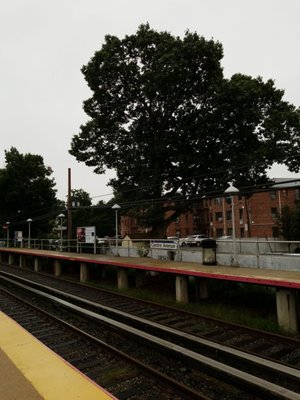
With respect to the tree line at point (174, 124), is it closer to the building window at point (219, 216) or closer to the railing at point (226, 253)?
the railing at point (226, 253)

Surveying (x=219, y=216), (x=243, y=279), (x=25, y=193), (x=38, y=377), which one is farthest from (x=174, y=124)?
(x=219, y=216)

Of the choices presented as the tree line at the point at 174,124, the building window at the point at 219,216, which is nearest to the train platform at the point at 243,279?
the tree line at the point at 174,124

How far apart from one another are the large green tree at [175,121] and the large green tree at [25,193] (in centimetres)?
1901

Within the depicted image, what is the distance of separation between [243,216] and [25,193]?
3260 cm

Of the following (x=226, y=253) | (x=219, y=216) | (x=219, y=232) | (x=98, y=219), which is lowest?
(x=219, y=232)

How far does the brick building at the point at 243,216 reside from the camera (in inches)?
1994

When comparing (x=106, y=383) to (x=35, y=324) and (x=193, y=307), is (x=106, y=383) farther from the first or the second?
(x=193, y=307)

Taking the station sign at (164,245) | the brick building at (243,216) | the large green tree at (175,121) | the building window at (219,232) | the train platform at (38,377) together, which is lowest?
the train platform at (38,377)

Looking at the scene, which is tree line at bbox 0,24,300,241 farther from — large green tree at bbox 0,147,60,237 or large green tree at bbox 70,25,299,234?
large green tree at bbox 0,147,60,237

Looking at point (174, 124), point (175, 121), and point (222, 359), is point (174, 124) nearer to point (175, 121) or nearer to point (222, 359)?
point (175, 121)

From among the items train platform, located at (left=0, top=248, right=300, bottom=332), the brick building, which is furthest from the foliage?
train platform, located at (left=0, top=248, right=300, bottom=332)

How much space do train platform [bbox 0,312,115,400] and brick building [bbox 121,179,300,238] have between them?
34.2 metres

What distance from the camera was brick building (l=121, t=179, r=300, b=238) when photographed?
5066 cm

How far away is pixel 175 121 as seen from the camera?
24203mm
